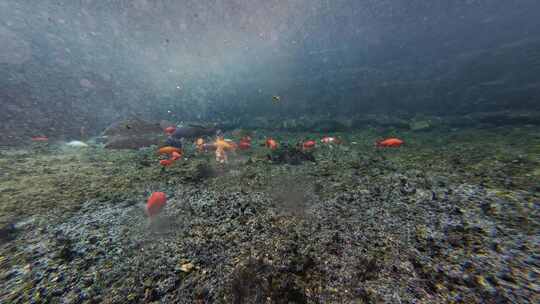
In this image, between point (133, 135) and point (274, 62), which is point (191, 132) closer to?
point (133, 135)

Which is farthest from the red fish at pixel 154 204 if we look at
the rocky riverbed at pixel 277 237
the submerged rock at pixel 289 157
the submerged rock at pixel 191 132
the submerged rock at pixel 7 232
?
the submerged rock at pixel 191 132

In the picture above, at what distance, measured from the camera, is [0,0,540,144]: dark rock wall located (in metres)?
8.96

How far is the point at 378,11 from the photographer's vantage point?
20953 mm

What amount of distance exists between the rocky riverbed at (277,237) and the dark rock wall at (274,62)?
5.69 metres

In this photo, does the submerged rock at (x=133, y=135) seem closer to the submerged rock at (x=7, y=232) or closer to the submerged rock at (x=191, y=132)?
the submerged rock at (x=191, y=132)

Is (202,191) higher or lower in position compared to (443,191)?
higher

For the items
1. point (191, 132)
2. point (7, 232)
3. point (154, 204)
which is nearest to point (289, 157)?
point (154, 204)

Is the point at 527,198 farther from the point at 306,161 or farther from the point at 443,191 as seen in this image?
the point at 306,161

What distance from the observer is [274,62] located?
71.8ft

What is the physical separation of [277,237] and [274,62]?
23186mm

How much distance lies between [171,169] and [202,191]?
1.28 metres

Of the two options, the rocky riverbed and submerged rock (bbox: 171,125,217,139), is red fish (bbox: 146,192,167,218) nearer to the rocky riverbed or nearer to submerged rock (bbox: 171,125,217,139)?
the rocky riverbed

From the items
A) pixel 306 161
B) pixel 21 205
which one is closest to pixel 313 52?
pixel 306 161

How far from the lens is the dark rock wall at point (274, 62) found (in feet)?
29.4
